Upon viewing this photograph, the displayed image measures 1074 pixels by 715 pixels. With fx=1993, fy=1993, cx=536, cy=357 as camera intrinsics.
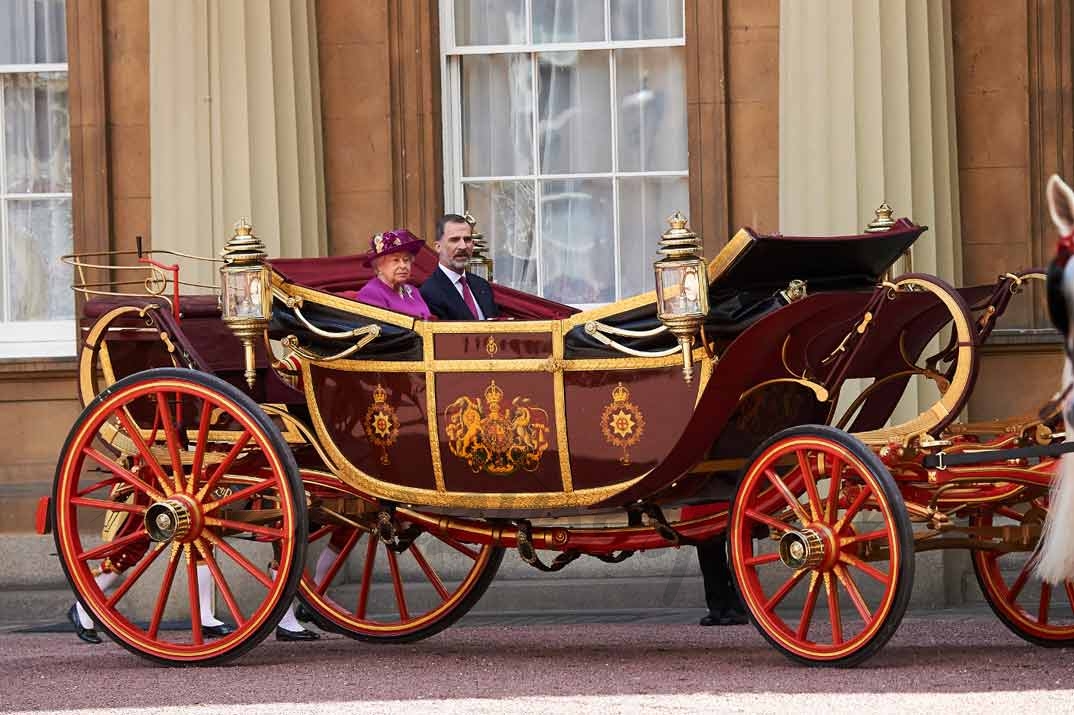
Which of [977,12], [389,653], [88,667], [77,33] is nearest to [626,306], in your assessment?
[389,653]

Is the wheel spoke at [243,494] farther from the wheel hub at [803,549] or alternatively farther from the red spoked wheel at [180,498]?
the wheel hub at [803,549]

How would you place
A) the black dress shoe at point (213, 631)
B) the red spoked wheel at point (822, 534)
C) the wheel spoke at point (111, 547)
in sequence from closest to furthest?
1. the red spoked wheel at point (822, 534)
2. the wheel spoke at point (111, 547)
3. the black dress shoe at point (213, 631)

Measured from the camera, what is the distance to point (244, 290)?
7.20 meters

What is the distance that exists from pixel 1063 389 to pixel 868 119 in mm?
4524

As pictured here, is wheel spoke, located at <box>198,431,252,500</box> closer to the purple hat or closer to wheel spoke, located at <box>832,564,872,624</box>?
the purple hat

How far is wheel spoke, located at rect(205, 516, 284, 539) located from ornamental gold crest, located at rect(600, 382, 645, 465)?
1192 millimetres

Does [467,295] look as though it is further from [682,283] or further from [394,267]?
[682,283]

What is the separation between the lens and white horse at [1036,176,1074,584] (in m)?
4.86

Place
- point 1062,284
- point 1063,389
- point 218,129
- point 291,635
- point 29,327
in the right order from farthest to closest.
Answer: point 29,327 < point 218,129 < point 291,635 < point 1063,389 < point 1062,284

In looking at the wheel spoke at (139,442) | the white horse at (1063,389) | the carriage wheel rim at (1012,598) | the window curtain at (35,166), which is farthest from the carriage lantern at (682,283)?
the window curtain at (35,166)

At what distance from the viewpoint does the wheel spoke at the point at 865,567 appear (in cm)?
616

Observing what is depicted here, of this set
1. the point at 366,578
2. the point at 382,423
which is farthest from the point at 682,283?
the point at 366,578

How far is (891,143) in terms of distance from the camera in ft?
31.6

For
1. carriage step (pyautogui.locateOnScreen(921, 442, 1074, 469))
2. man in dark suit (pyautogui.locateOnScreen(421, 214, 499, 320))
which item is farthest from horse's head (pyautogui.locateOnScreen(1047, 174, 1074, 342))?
man in dark suit (pyautogui.locateOnScreen(421, 214, 499, 320))
